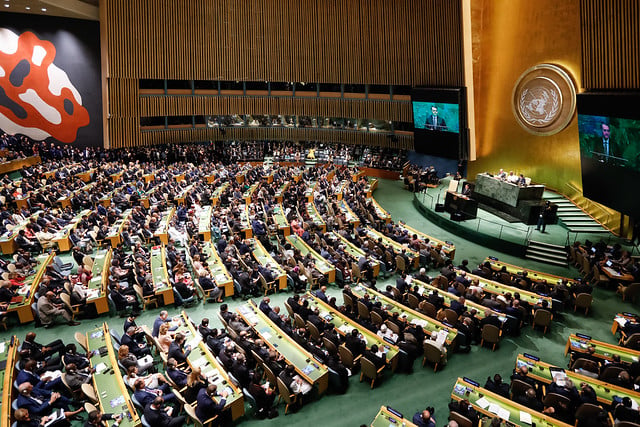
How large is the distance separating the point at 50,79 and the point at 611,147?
29101 mm

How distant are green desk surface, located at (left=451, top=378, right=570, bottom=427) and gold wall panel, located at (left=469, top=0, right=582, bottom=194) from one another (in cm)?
1335

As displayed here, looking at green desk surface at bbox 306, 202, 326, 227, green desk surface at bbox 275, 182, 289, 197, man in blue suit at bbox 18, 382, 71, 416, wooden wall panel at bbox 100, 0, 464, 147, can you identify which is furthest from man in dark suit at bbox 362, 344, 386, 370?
wooden wall panel at bbox 100, 0, 464, 147

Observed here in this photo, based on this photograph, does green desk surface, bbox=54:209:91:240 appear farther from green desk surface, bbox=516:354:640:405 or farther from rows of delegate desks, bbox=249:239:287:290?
green desk surface, bbox=516:354:640:405

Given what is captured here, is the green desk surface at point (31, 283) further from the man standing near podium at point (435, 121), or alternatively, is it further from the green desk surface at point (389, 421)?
the man standing near podium at point (435, 121)

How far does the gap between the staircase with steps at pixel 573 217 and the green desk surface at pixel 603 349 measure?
316 inches

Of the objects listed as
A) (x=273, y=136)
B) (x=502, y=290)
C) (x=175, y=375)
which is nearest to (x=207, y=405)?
(x=175, y=375)

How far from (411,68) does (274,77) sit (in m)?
9.43

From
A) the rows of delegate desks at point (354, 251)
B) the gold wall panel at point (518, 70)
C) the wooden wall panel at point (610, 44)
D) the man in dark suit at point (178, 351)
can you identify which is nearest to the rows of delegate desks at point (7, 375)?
the man in dark suit at point (178, 351)

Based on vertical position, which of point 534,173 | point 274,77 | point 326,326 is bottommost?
point 326,326

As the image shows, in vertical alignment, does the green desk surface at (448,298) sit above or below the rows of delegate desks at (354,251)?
below

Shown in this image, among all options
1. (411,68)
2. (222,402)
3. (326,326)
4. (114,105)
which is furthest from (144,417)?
(114,105)

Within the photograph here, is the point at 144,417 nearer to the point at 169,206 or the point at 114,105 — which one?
the point at 169,206

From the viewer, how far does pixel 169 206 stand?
18078 mm

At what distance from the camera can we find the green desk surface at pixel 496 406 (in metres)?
5.94
